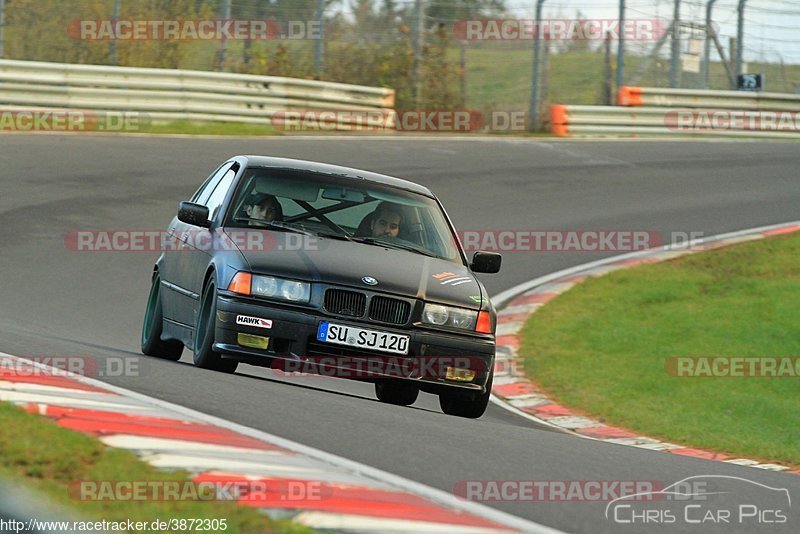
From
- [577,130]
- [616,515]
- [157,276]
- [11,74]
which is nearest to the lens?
[616,515]

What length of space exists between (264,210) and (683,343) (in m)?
4.76

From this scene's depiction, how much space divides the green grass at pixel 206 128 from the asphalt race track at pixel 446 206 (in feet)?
3.95

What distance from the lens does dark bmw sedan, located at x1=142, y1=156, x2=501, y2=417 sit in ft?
24.7

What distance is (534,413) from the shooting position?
9.69 metres

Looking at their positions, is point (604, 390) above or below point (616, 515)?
below

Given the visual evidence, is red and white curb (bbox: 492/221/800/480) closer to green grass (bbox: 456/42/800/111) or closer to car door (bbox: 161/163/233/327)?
car door (bbox: 161/163/233/327)

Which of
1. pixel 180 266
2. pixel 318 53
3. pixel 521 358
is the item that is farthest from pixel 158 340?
pixel 318 53

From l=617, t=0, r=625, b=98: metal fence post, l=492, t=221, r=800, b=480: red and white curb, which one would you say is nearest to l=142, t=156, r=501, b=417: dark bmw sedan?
l=492, t=221, r=800, b=480: red and white curb

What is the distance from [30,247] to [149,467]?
9.12m

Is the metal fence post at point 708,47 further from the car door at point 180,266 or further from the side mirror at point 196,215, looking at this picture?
the side mirror at point 196,215

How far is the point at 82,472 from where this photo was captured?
14.5 feet

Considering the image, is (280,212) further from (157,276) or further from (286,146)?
(286,146)

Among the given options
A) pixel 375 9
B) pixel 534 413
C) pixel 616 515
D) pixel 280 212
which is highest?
pixel 375 9

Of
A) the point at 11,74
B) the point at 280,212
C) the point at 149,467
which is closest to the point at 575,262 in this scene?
the point at 280,212
